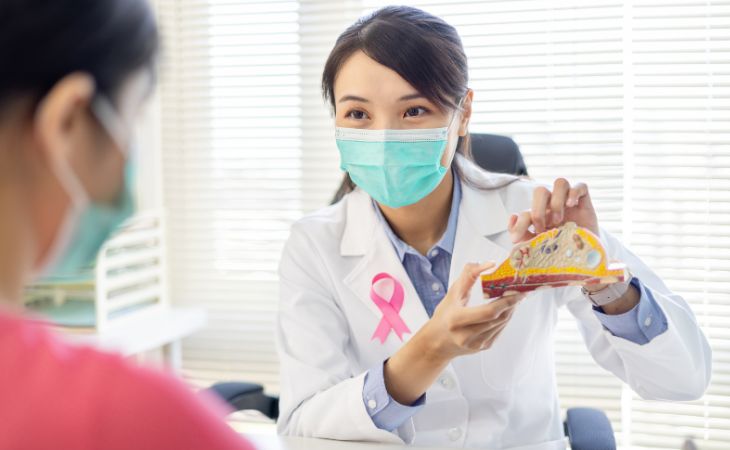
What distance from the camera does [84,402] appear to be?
18.6 inches

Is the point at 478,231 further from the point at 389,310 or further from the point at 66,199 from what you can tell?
the point at 66,199

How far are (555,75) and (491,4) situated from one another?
312 millimetres

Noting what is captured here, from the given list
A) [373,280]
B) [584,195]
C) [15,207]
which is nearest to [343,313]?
[373,280]

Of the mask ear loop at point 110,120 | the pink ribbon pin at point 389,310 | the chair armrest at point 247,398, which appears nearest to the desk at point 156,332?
the chair armrest at point 247,398

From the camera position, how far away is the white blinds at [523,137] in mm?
2451

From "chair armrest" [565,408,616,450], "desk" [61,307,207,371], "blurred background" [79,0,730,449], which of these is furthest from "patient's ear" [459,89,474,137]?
"desk" [61,307,207,371]

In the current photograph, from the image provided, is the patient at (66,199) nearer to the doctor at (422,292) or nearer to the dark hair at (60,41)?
the dark hair at (60,41)

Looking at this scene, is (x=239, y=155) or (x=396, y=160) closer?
(x=396, y=160)

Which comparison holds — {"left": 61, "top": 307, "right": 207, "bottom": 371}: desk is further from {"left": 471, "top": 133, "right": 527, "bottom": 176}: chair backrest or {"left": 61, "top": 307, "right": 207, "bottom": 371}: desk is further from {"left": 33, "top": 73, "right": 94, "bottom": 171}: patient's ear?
{"left": 33, "top": 73, "right": 94, "bottom": 171}: patient's ear

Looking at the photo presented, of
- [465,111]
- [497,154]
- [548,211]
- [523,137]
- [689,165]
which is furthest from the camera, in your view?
[523,137]

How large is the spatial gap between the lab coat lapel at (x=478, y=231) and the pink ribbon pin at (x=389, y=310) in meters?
0.11

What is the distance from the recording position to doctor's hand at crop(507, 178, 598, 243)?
4.77ft

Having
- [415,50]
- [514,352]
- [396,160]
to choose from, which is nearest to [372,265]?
[396,160]

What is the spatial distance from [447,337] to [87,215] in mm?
851
